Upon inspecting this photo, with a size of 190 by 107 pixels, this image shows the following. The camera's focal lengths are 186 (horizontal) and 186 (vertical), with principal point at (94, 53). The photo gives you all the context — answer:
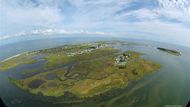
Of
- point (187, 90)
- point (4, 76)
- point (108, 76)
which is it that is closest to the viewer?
point (187, 90)

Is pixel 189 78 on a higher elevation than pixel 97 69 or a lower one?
lower

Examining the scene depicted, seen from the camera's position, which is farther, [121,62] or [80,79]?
[121,62]

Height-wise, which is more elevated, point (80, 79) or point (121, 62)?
point (121, 62)

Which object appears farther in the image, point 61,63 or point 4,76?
point 61,63

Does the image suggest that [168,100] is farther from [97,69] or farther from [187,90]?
[97,69]

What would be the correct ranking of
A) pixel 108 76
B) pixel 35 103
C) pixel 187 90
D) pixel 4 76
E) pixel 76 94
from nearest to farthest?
pixel 35 103
pixel 76 94
pixel 187 90
pixel 108 76
pixel 4 76

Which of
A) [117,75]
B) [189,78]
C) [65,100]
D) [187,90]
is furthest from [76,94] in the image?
[189,78]

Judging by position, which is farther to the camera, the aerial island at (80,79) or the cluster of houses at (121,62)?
the cluster of houses at (121,62)

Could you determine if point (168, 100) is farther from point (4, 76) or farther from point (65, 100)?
point (4, 76)

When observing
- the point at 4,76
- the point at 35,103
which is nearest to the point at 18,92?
the point at 35,103

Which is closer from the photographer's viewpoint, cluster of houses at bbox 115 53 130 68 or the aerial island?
the aerial island
